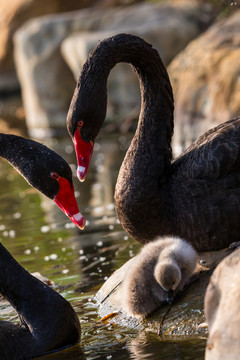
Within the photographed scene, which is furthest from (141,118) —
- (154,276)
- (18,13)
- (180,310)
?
(18,13)

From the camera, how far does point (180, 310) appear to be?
366 centimetres

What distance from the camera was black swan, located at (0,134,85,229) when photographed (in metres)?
3.84

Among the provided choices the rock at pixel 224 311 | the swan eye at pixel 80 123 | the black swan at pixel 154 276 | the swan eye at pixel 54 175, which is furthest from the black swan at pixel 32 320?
the rock at pixel 224 311

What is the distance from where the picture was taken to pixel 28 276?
3.88 m

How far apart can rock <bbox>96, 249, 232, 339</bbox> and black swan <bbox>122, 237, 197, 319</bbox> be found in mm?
50

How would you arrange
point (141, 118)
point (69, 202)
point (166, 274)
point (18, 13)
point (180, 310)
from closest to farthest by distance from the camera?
1. point (166, 274)
2. point (180, 310)
3. point (69, 202)
4. point (141, 118)
5. point (18, 13)

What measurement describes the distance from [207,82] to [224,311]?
706cm

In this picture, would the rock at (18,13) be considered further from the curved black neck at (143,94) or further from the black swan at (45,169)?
the black swan at (45,169)

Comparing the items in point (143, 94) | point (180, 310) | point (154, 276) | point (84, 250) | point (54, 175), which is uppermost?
point (143, 94)

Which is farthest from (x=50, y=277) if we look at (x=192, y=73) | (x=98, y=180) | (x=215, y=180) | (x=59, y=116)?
(x=59, y=116)

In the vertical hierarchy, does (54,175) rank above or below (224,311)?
above

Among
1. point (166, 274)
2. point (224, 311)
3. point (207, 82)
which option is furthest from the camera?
point (207, 82)

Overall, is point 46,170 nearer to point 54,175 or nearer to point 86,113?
point 54,175

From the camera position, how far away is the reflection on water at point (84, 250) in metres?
3.48
